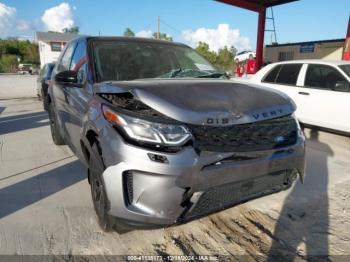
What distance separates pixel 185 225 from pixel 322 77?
4.72m

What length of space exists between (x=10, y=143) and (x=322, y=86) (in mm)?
6009

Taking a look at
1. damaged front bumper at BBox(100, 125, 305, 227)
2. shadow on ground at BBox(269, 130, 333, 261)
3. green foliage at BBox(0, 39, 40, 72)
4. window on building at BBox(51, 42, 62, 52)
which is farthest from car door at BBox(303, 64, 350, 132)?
green foliage at BBox(0, 39, 40, 72)

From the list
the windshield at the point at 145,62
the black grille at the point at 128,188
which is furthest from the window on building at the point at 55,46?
the black grille at the point at 128,188

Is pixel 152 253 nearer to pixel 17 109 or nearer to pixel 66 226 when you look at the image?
pixel 66 226

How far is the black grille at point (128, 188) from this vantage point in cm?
221

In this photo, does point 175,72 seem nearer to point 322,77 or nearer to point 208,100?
point 208,100

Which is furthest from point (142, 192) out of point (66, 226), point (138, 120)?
point (66, 226)

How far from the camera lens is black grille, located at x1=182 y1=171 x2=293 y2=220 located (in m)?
2.29

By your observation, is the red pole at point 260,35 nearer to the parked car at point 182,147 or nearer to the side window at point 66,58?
the side window at point 66,58

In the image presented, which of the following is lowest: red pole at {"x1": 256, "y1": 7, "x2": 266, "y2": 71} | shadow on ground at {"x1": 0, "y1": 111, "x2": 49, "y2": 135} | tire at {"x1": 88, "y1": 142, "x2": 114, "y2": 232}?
shadow on ground at {"x1": 0, "y1": 111, "x2": 49, "y2": 135}

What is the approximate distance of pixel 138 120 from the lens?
7.38ft

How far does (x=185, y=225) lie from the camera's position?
9.75ft

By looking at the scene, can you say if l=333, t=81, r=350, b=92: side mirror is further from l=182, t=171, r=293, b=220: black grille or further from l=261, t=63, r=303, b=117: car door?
l=182, t=171, r=293, b=220: black grille

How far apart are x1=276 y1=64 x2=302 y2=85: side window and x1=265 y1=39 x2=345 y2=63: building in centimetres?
1167
